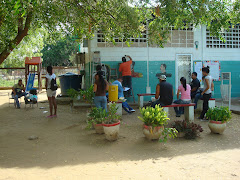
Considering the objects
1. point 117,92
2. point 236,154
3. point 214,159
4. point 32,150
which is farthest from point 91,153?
point 117,92

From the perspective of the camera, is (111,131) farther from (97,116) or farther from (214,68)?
(214,68)

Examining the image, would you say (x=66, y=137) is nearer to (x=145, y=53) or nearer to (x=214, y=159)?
(x=214, y=159)

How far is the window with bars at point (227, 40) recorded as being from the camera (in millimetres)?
11219

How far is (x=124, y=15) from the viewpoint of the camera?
6484 mm

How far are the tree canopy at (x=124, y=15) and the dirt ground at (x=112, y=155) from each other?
286 centimetres

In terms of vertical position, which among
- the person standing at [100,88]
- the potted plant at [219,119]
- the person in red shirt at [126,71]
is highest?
the person in red shirt at [126,71]

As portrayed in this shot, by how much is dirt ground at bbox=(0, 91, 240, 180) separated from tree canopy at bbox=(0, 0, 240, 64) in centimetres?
286

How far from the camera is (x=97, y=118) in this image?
215 inches

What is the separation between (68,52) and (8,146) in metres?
31.5

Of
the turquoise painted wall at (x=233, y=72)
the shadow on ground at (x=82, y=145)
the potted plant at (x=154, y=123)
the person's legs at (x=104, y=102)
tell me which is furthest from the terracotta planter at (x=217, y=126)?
the turquoise painted wall at (x=233, y=72)

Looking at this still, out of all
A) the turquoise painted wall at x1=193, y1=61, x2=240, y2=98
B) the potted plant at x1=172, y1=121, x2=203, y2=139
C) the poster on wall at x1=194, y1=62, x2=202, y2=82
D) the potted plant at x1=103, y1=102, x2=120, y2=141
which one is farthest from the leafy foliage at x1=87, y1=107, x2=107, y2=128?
the turquoise painted wall at x1=193, y1=61, x2=240, y2=98

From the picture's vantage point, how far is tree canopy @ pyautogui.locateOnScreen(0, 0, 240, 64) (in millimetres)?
6008

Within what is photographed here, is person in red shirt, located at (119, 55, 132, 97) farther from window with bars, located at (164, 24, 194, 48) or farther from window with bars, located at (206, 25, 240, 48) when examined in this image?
window with bars, located at (206, 25, 240, 48)

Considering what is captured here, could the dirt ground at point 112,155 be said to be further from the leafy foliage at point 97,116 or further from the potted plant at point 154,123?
the leafy foliage at point 97,116
